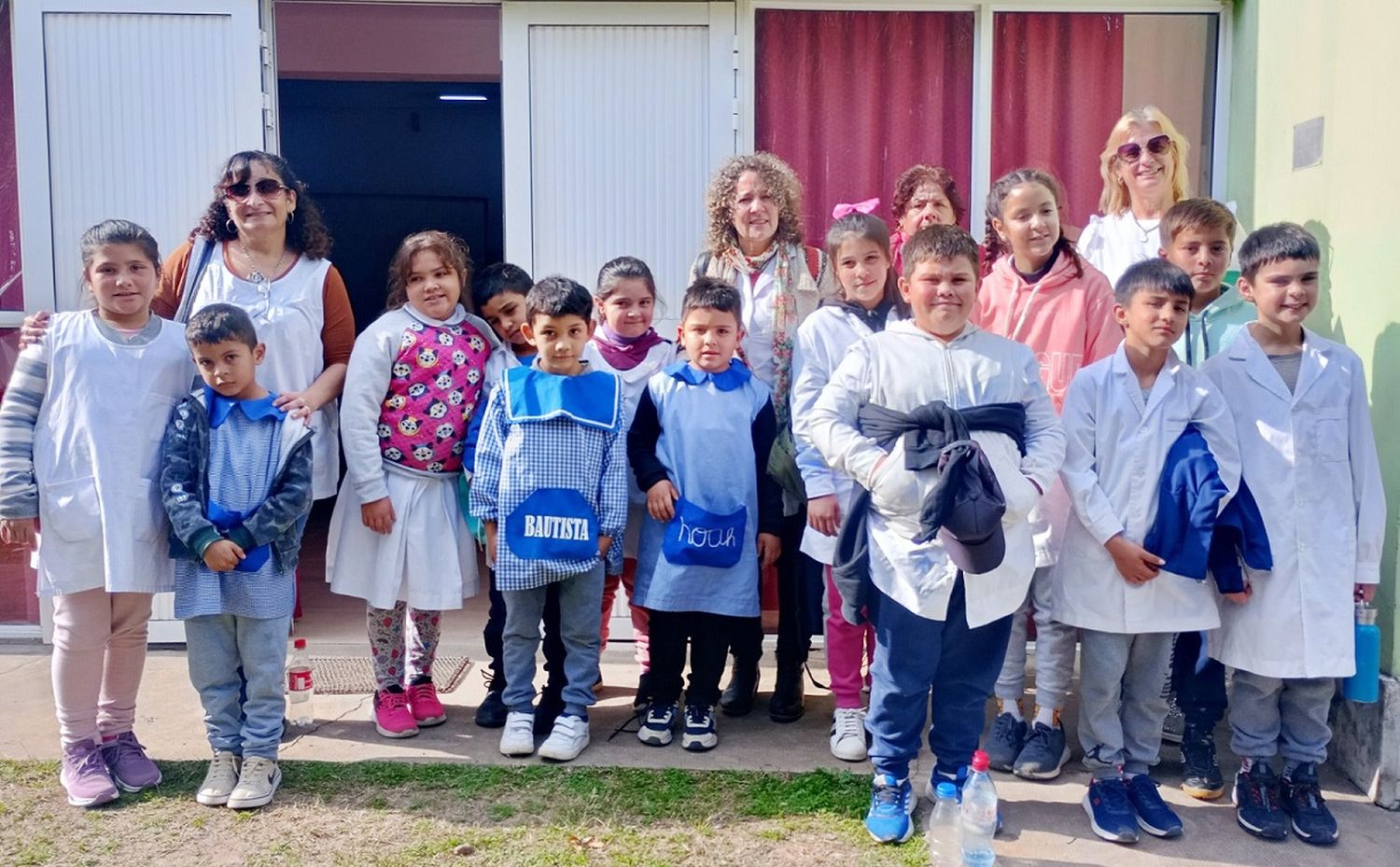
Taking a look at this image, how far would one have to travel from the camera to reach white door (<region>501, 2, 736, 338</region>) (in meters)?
4.64

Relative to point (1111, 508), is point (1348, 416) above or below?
above

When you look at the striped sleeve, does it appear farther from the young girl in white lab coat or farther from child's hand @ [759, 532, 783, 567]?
child's hand @ [759, 532, 783, 567]

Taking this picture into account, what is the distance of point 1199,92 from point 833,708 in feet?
9.71

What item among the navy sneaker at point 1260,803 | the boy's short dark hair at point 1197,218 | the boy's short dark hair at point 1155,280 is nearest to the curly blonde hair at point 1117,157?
the boy's short dark hair at point 1197,218

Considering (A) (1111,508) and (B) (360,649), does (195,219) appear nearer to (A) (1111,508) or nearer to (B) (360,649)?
(B) (360,649)

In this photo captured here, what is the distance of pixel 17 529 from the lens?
3309mm

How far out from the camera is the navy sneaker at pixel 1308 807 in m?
3.15

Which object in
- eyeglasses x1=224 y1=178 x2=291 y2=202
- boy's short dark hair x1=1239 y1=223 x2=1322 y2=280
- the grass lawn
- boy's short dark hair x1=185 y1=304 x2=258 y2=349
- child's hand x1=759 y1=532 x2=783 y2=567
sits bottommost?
the grass lawn

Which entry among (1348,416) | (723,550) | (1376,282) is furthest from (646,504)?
(1376,282)

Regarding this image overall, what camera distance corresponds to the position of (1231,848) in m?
3.12

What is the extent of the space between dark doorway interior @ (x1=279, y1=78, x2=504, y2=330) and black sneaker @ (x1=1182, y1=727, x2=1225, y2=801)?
24.9 feet

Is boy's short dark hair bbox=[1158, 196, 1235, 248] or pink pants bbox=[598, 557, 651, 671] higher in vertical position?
boy's short dark hair bbox=[1158, 196, 1235, 248]

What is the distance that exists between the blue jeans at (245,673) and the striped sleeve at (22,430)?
1.87 ft

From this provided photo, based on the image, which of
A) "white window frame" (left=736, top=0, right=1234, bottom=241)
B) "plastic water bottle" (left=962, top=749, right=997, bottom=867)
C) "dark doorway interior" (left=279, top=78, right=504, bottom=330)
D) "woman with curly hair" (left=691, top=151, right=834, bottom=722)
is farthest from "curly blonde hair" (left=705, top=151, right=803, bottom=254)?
"dark doorway interior" (left=279, top=78, right=504, bottom=330)
